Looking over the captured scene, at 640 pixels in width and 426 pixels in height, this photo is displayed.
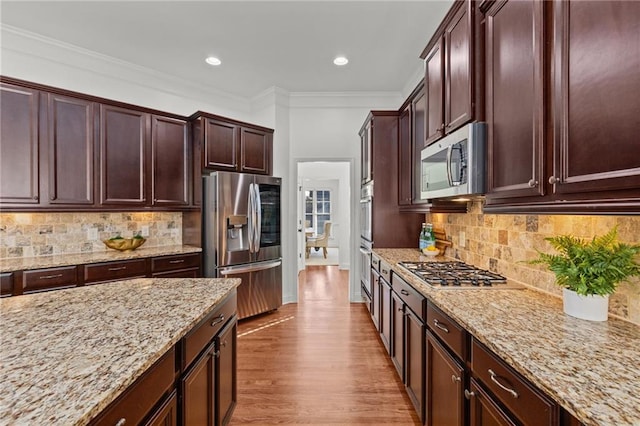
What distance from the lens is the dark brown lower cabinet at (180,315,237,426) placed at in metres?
1.21

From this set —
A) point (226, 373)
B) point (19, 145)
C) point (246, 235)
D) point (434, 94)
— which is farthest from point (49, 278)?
point (434, 94)

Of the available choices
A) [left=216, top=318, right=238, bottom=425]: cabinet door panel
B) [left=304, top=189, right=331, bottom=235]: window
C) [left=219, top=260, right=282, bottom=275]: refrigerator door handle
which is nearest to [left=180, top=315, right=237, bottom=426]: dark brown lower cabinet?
[left=216, top=318, right=238, bottom=425]: cabinet door panel

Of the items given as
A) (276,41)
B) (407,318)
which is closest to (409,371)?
(407,318)

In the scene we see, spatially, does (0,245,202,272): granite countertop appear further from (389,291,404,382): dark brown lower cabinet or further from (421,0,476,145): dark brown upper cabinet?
(421,0,476,145): dark brown upper cabinet

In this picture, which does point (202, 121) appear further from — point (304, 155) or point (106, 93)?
point (304, 155)

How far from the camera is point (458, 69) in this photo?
1.76 metres

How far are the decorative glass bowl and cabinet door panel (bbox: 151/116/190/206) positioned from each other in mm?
485

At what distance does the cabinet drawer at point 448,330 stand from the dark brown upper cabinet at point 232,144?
9.53 ft

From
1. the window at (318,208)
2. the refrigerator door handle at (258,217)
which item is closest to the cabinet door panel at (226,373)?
the refrigerator door handle at (258,217)

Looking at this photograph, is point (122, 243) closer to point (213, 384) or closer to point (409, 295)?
point (213, 384)

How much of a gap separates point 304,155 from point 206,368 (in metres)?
3.50

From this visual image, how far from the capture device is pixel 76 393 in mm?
688

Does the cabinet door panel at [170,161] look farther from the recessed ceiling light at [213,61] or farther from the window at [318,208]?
the window at [318,208]

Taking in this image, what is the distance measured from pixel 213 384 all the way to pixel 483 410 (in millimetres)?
1210
